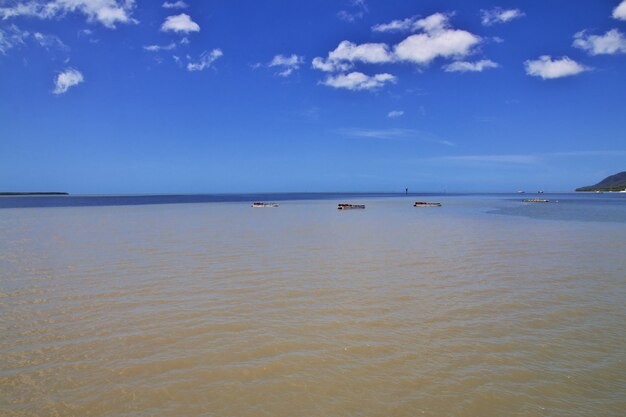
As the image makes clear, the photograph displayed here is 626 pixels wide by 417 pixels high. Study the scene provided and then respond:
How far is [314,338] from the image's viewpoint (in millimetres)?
7281

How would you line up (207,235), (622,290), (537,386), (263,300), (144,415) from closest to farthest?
(144,415) < (537,386) < (263,300) < (622,290) < (207,235)

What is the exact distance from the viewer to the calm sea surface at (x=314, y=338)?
17.1 feet

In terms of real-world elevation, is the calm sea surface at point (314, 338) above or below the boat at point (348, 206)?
below

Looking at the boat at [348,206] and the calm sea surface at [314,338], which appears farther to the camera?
the boat at [348,206]

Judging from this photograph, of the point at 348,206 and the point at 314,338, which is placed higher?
the point at 348,206

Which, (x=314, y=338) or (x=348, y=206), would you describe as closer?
(x=314, y=338)

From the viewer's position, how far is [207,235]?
80.3 feet

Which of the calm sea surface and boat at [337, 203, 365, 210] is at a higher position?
boat at [337, 203, 365, 210]

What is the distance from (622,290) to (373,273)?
706 cm

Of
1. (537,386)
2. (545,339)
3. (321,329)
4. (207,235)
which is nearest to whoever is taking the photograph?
(537,386)

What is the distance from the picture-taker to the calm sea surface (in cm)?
520

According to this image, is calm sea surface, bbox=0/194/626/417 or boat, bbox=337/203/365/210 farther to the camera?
boat, bbox=337/203/365/210

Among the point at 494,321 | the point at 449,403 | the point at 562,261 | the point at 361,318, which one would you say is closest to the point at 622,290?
the point at 562,261

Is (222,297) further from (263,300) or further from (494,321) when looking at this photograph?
(494,321)
